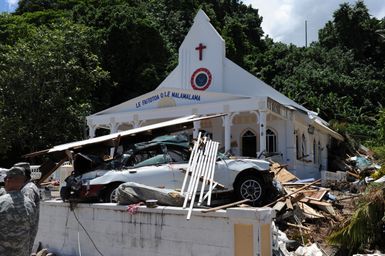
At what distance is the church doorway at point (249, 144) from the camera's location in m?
27.2

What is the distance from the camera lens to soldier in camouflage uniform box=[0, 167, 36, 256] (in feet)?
17.3

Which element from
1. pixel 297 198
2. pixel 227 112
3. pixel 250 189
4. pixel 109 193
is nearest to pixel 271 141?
pixel 227 112

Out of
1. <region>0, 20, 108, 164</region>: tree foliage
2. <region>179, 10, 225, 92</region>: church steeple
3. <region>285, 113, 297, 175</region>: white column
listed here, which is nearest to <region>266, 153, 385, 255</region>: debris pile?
<region>285, 113, 297, 175</region>: white column

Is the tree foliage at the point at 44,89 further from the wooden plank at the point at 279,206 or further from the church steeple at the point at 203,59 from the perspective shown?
the wooden plank at the point at 279,206

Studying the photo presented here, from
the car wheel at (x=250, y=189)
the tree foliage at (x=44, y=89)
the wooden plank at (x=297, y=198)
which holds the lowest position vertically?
the wooden plank at (x=297, y=198)

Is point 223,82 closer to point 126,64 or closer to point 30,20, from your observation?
point 126,64

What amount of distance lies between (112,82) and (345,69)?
24.9 metres

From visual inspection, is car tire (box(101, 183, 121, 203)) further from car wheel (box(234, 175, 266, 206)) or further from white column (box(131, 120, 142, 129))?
white column (box(131, 120, 142, 129))

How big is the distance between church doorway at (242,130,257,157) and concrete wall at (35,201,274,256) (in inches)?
666

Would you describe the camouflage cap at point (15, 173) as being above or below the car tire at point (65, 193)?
above

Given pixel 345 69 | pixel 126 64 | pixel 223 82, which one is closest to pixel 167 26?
pixel 126 64

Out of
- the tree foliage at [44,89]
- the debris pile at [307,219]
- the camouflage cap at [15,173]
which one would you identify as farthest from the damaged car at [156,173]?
the tree foliage at [44,89]

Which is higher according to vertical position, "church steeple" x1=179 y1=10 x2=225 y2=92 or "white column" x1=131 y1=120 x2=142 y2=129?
"church steeple" x1=179 y1=10 x2=225 y2=92

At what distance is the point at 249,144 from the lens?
2739 centimetres
